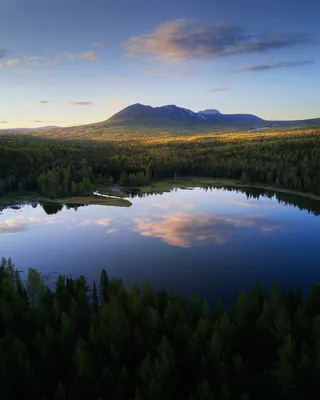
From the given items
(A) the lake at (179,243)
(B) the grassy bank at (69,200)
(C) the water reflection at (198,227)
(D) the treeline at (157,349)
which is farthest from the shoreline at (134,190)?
(D) the treeline at (157,349)

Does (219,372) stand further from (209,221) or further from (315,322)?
(209,221)

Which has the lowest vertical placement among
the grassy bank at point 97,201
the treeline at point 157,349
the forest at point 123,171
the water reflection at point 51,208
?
the water reflection at point 51,208

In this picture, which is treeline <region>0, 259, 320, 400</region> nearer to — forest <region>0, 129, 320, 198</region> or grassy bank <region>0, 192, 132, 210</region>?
grassy bank <region>0, 192, 132, 210</region>

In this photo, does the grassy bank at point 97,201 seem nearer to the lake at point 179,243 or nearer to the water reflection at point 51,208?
the water reflection at point 51,208

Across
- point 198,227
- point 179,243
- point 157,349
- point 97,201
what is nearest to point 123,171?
point 97,201

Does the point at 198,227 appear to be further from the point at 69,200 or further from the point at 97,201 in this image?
the point at 69,200

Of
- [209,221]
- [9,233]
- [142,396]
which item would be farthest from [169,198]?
[142,396]
